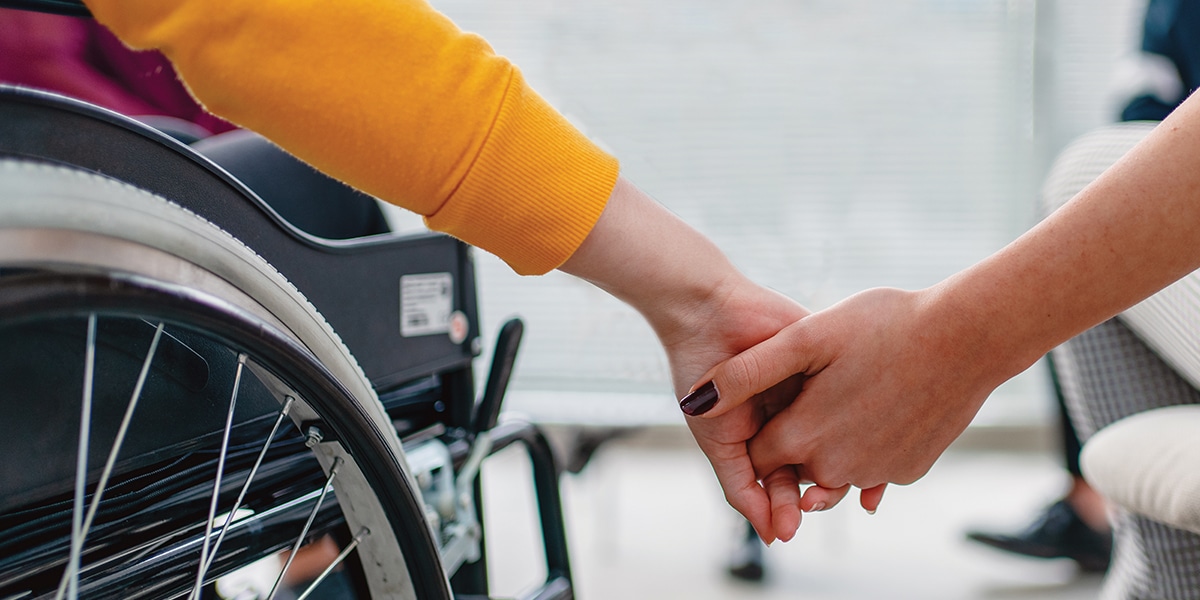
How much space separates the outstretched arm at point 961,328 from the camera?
506 mm

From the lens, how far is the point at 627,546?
1577 millimetres

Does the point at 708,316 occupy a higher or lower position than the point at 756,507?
higher

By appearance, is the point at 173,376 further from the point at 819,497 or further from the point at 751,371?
the point at 819,497

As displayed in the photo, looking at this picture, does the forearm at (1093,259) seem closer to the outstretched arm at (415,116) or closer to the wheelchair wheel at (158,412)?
the outstretched arm at (415,116)

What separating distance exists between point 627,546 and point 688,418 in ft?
3.32

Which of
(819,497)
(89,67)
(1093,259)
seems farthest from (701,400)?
(89,67)

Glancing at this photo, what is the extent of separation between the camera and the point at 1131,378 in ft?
2.40

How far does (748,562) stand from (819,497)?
2.67 ft

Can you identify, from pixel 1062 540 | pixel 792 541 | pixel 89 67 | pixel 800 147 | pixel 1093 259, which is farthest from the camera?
pixel 800 147

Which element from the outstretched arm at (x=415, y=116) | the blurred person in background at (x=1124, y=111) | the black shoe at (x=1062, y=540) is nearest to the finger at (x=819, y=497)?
the outstretched arm at (x=415, y=116)

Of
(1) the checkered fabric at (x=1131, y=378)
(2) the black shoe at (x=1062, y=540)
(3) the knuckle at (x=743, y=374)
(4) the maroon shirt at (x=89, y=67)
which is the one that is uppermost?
(4) the maroon shirt at (x=89, y=67)

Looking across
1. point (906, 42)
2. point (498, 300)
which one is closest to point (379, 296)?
point (498, 300)

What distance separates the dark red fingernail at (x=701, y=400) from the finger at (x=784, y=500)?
0.12 metres

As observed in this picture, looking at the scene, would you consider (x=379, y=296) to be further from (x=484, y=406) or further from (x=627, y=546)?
(x=627, y=546)
